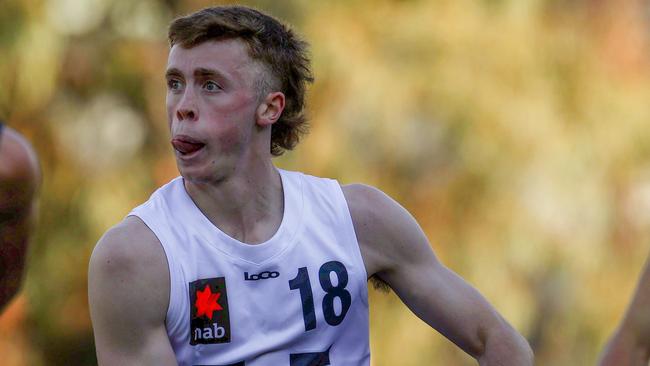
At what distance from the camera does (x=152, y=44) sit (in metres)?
9.15

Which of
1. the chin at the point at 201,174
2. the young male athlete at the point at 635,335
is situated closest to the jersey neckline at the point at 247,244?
the chin at the point at 201,174

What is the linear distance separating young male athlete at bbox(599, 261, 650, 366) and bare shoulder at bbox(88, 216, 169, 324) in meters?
1.31

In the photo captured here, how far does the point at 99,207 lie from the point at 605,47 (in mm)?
3877

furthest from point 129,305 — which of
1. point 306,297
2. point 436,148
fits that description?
point 436,148

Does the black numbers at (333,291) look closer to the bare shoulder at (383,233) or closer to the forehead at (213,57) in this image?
the bare shoulder at (383,233)

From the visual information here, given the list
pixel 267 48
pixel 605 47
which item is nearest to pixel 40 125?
pixel 605 47

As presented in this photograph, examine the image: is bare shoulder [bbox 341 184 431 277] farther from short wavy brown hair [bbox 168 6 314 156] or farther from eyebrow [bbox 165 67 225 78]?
eyebrow [bbox 165 67 225 78]

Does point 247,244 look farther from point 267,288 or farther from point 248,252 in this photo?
point 267,288

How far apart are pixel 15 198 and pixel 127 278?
0.86 meters

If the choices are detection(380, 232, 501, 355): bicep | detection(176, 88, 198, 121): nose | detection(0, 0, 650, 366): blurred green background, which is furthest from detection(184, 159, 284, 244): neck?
detection(0, 0, 650, 366): blurred green background

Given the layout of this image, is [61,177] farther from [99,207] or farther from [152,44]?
[152,44]

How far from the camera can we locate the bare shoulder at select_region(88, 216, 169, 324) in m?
3.58

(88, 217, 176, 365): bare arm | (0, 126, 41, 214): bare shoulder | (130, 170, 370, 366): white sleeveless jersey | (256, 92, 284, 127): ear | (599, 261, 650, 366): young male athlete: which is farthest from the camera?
(256, 92, 284, 127): ear

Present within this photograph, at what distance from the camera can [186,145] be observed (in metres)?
3.71
